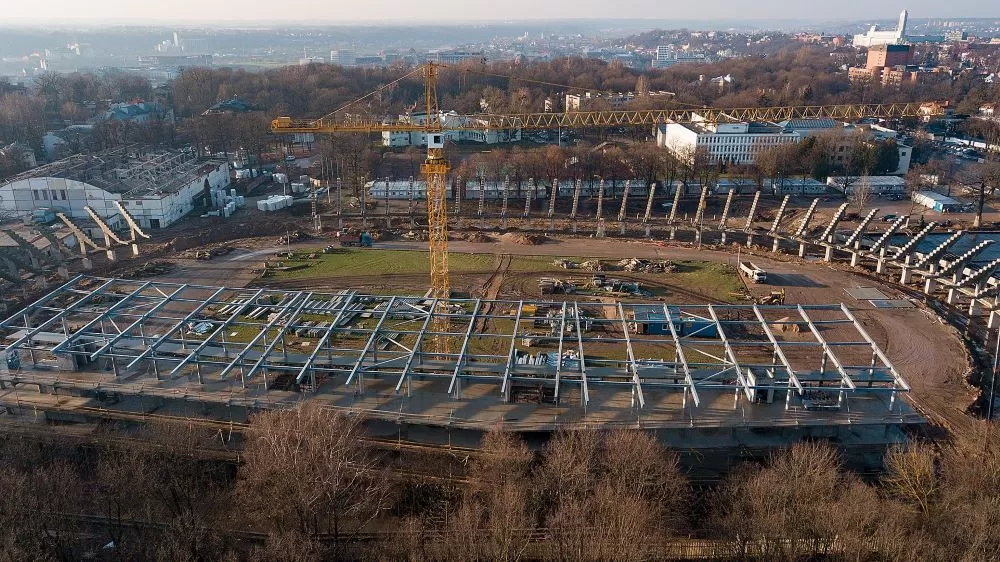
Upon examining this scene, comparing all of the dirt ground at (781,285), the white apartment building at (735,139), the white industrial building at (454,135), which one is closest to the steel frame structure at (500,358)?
the dirt ground at (781,285)

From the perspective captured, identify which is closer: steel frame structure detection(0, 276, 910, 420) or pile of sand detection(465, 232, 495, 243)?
steel frame structure detection(0, 276, 910, 420)

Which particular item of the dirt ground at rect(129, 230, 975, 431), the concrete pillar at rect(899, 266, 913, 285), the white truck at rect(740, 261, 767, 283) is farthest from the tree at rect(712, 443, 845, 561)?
the concrete pillar at rect(899, 266, 913, 285)

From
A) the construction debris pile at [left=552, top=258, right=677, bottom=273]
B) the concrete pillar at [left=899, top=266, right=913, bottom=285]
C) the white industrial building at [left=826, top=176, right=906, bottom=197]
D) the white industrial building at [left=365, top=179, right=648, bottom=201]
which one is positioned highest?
the white industrial building at [left=826, top=176, right=906, bottom=197]

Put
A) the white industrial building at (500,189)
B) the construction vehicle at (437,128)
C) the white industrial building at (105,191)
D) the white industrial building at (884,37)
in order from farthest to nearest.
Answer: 1. the white industrial building at (884,37)
2. the white industrial building at (500,189)
3. the white industrial building at (105,191)
4. the construction vehicle at (437,128)

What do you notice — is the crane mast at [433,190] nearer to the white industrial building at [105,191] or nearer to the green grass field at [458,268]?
the green grass field at [458,268]

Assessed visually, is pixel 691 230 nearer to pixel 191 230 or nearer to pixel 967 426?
pixel 967 426

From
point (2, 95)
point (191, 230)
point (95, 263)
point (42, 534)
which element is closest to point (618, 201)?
point (191, 230)

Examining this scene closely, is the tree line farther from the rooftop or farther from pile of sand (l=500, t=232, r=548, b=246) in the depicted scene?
the rooftop
